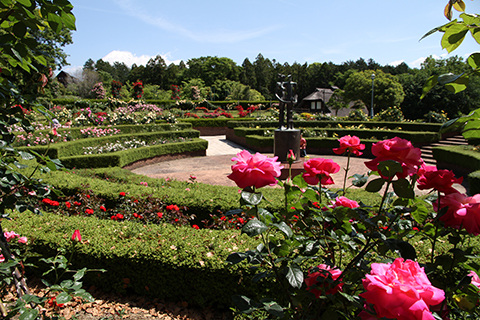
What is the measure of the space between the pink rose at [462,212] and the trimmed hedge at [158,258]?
5.78ft

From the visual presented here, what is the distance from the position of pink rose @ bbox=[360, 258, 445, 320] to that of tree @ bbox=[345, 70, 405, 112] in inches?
1464

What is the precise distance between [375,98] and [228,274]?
3937 centimetres

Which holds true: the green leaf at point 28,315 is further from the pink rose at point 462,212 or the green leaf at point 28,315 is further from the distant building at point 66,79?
the distant building at point 66,79

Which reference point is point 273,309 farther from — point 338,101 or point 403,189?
point 338,101

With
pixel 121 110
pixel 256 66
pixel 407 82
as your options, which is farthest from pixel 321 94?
pixel 121 110

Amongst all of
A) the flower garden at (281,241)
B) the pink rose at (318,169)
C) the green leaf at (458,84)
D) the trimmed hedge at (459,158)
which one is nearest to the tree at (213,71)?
the trimmed hedge at (459,158)

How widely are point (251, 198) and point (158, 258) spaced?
206 centimetres

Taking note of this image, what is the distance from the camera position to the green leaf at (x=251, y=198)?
113cm

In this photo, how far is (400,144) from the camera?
1.17 meters

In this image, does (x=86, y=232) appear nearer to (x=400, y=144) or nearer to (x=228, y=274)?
(x=228, y=274)

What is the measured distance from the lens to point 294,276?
1.19 m

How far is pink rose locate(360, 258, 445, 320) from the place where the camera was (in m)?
0.78

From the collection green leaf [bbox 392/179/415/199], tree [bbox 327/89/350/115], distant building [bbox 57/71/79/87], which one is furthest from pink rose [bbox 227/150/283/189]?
distant building [bbox 57/71/79/87]

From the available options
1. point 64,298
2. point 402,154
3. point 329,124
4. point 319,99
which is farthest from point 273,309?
point 319,99
